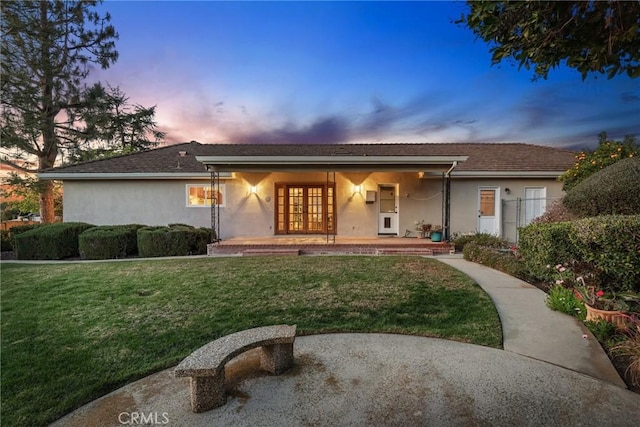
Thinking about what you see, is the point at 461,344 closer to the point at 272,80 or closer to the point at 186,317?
the point at 186,317

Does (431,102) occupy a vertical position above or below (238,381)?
above

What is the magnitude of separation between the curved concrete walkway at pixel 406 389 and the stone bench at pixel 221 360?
0.10 m

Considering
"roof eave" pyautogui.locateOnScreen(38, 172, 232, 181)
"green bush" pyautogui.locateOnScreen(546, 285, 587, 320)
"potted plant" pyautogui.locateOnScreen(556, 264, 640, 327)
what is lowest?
"green bush" pyautogui.locateOnScreen(546, 285, 587, 320)

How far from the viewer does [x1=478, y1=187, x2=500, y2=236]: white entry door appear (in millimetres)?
12094

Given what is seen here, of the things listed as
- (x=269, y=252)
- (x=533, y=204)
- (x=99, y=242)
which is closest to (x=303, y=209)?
(x=269, y=252)

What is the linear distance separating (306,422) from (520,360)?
2444 mm

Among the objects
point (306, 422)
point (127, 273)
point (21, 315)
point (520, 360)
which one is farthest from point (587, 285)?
point (127, 273)

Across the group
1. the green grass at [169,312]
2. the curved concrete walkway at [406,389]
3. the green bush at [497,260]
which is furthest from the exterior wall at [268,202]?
the curved concrete walkway at [406,389]

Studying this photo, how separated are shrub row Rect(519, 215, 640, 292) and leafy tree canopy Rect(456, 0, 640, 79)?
2.14 metres

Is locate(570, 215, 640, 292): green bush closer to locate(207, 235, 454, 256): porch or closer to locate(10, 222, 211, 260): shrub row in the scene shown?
locate(207, 235, 454, 256): porch

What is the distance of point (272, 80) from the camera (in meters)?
11.7

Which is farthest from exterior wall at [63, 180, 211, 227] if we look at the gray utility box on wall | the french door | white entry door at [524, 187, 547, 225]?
white entry door at [524, 187, 547, 225]

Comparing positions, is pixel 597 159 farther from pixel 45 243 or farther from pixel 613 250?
pixel 45 243

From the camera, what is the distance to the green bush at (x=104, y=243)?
9586mm
